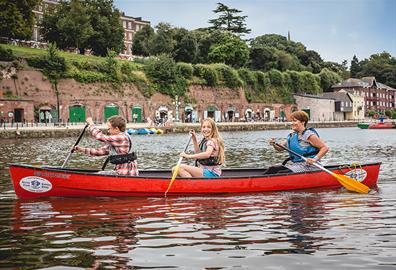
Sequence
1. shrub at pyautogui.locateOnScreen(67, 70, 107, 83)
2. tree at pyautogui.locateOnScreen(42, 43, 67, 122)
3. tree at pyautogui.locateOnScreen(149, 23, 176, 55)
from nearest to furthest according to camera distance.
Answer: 1. tree at pyautogui.locateOnScreen(42, 43, 67, 122)
2. shrub at pyautogui.locateOnScreen(67, 70, 107, 83)
3. tree at pyautogui.locateOnScreen(149, 23, 176, 55)

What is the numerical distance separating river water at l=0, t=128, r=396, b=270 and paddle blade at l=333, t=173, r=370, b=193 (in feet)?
0.91

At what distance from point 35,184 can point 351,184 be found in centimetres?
763

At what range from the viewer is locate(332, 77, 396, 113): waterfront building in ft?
412

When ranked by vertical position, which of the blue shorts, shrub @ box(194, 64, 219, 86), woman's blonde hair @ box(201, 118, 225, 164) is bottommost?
the blue shorts

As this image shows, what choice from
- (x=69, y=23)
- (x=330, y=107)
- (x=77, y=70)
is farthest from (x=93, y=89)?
(x=330, y=107)

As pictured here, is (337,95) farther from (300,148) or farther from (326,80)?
(300,148)

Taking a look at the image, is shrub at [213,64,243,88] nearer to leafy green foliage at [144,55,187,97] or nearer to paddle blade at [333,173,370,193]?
leafy green foliage at [144,55,187,97]

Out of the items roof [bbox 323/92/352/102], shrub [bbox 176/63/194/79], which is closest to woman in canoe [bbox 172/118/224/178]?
shrub [bbox 176/63/194/79]

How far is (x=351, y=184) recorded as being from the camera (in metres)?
13.6

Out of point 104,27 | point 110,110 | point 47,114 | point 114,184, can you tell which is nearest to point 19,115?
point 47,114

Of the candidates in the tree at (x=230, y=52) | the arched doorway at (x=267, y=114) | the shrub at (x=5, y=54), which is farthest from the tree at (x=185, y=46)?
the shrub at (x=5, y=54)

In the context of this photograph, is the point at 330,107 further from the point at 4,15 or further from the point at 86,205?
the point at 86,205

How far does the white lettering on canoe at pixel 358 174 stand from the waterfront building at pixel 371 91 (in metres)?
111

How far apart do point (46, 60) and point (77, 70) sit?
4.69 meters
